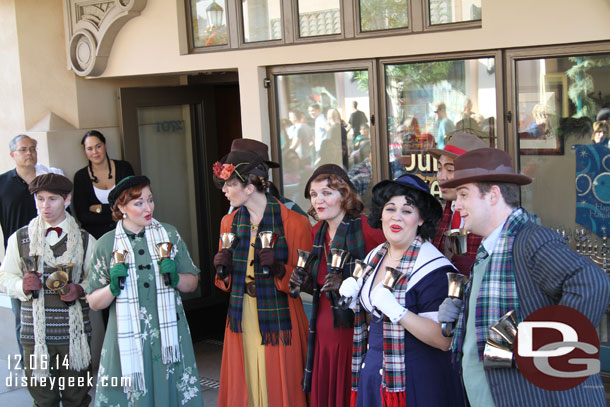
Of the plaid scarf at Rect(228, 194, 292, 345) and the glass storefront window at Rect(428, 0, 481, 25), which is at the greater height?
the glass storefront window at Rect(428, 0, 481, 25)

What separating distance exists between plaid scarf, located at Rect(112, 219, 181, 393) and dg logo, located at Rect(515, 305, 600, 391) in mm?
2389

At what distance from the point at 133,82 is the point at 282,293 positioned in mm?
3764

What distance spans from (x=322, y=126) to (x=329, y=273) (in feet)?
7.32

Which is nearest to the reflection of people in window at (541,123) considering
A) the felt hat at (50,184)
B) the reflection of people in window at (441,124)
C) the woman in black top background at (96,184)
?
the reflection of people in window at (441,124)

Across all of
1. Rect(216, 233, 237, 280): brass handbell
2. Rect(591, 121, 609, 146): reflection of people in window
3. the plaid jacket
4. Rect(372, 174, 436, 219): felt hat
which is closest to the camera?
Rect(372, 174, 436, 219): felt hat

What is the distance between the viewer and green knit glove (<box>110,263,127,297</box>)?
4582 mm

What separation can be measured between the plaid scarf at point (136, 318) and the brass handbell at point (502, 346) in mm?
2284

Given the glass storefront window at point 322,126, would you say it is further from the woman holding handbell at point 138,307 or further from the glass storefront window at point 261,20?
the woman holding handbell at point 138,307

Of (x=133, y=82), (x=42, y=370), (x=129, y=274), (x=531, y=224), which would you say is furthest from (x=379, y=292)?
(x=133, y=82)

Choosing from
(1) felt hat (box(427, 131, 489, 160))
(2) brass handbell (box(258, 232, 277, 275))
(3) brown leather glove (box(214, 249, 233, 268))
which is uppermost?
(1) felt hat (box(427, 131, 489, 160))

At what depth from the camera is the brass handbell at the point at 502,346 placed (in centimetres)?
306

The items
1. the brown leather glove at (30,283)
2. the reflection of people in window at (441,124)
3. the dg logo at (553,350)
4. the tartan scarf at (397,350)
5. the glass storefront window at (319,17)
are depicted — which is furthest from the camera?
the glass storefront window at (319,17)

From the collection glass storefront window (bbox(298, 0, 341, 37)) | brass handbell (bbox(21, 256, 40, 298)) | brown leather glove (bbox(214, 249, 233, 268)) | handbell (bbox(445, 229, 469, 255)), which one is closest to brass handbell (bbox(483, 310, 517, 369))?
handbell (bbox(445, 229, 469, 255))

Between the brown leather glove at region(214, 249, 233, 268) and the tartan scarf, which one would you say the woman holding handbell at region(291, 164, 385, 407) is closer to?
the brown leather glove at region(214, 249, 233, 268)
